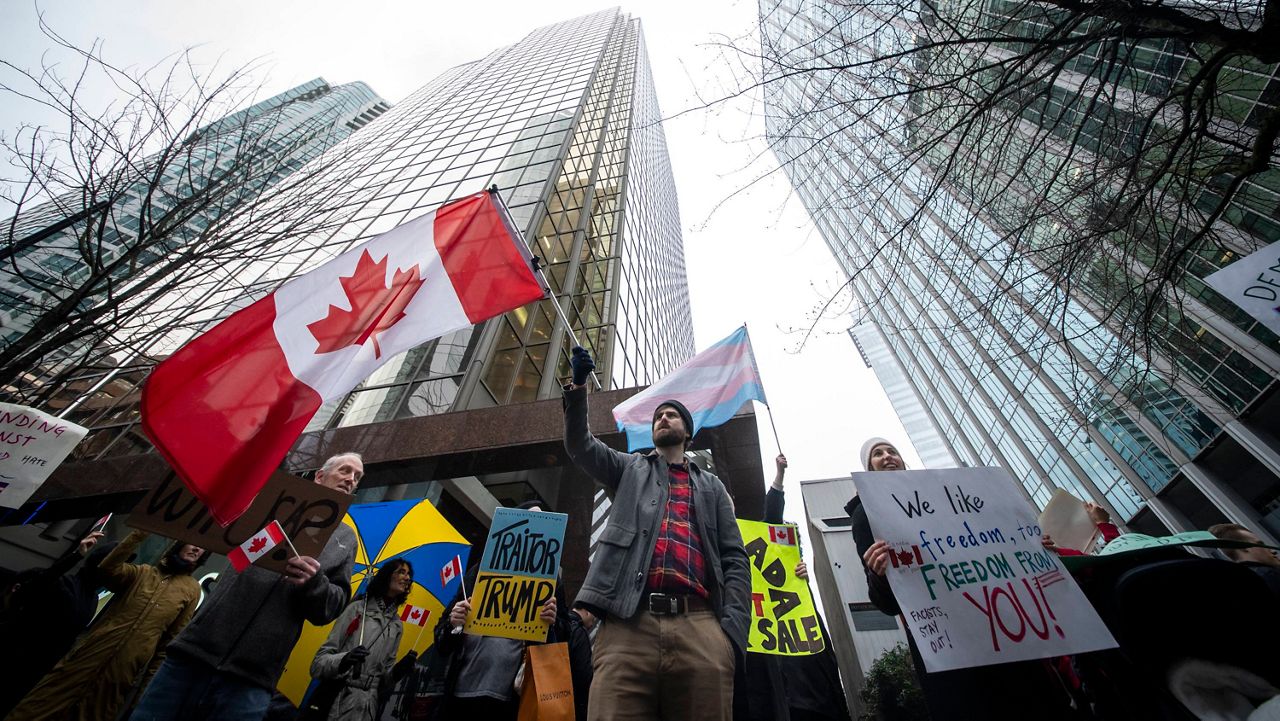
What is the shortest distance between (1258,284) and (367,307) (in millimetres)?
5847

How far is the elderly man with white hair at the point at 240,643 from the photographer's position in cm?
253

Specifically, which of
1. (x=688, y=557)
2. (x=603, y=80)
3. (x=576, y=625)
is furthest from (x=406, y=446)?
(x=603, y=80)

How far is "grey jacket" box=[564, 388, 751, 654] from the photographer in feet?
7.57

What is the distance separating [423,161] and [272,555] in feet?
58.2

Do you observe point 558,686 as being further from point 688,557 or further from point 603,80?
point 603,80

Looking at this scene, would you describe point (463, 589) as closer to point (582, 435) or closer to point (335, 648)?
point (335, 648)

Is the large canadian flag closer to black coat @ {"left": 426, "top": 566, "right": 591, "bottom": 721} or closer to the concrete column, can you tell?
black coat @ {"left": 426, "top": 566, "right": 591, "bottom": 721}

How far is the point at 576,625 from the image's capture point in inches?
149

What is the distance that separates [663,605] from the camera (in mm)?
2236

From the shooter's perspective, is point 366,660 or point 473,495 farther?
point 473,495

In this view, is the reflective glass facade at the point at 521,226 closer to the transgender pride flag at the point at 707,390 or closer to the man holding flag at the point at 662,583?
the transgender pride flag at the point at 707,390

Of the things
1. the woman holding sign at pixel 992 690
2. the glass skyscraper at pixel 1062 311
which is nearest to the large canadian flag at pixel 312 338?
the glass skyscraper at pixel 1062 311

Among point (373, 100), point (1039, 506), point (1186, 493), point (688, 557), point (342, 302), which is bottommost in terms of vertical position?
point (688, 557)

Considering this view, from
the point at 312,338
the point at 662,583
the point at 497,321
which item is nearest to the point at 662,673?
the point at 662,583
